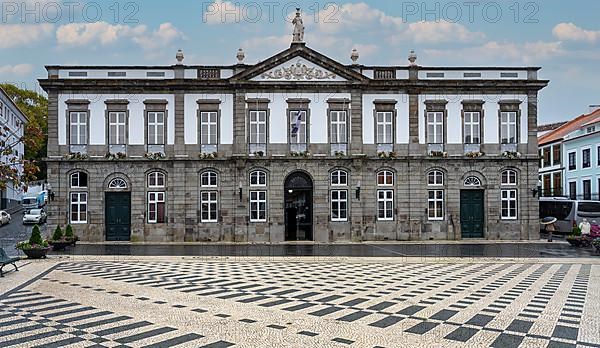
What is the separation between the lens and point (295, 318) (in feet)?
33.1

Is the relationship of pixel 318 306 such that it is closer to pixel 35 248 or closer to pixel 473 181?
pixel 35 248

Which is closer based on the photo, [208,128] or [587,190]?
[208,128]

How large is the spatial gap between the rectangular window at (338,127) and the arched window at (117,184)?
1092 centimetres

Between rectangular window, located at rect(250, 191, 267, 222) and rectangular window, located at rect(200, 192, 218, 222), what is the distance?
1.87 meters

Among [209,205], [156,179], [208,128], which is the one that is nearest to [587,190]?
[209,205]

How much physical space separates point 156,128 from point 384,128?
11.9m

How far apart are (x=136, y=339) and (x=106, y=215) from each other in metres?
23.7

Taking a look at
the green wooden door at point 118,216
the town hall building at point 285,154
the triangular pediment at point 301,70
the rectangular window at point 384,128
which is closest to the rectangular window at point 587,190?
the town hall building at point 285,154

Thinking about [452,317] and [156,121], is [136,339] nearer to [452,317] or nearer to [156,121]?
[452,317]

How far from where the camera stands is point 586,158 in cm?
4697

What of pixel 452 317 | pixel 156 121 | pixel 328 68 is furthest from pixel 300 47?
pixel 452 317

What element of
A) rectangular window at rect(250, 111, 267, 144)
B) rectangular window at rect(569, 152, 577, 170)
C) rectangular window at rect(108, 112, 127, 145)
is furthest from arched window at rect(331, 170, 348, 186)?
rectangular window at rect(569, 152, 577, 170)

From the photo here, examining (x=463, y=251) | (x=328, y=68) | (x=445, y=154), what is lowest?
(x=463, y=251)

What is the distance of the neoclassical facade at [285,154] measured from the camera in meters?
30.9
